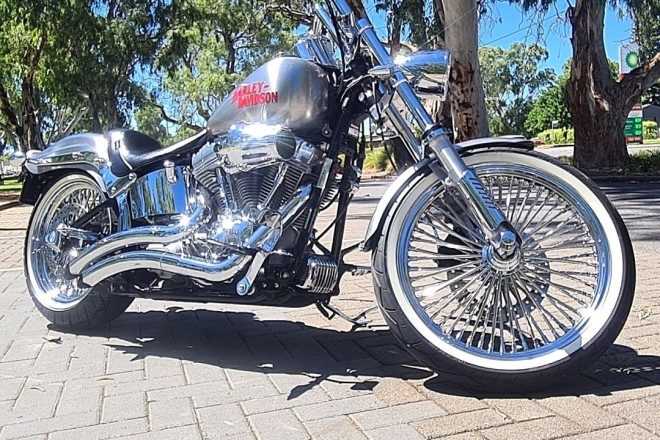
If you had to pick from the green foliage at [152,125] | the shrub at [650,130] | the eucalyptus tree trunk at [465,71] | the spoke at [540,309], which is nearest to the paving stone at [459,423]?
the spoke at [540,309]

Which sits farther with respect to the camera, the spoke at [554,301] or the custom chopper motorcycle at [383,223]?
the spoke at [554,301]

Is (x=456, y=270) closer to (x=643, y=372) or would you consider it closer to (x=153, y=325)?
(x=643, y=372)

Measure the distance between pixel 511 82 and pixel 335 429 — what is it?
7064 cm

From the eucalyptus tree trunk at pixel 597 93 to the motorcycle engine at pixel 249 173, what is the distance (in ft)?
59.2

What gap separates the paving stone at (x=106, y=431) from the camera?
2559 mm

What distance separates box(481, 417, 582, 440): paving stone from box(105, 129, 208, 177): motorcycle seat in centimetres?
199

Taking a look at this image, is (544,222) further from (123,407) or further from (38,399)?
(38,399)

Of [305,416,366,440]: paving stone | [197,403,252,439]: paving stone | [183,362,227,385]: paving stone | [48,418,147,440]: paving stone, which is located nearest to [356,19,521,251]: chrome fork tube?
[305,416,366,440]: paving stone

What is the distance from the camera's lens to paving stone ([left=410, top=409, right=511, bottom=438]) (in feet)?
7.93

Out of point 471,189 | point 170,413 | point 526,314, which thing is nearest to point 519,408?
point 526,314

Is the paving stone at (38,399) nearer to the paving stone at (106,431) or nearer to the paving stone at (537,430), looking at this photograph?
the paving stone at (106,431)

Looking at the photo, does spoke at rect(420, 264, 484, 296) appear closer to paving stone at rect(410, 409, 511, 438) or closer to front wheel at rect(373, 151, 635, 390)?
front wheel at rect(373, 151, 635, 390)

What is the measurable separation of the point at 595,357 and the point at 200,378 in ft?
5.64

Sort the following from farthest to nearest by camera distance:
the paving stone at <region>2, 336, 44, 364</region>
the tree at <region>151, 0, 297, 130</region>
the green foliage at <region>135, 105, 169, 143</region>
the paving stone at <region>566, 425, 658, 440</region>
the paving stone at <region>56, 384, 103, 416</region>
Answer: the green foliage at <region>135, 105, 169, 143</region>, the tree at <region>151, 0, 297, 130</region>, the paving stone at <region>2, 336, 44, 364</region>, the paving stone at <region>56, 384, 103, 416</region>, the paving stone at <region>566, 425, 658, 440</region>
